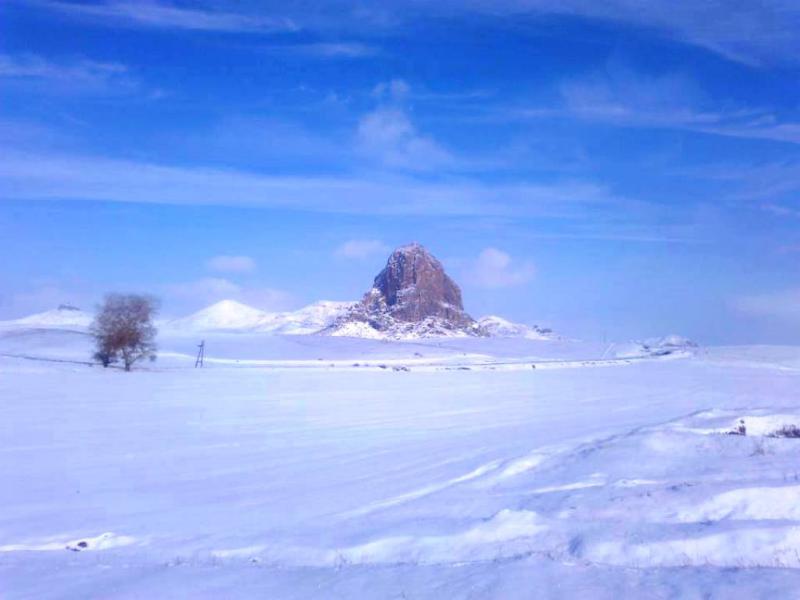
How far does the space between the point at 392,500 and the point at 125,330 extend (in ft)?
156

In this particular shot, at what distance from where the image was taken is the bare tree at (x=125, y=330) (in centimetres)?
5781

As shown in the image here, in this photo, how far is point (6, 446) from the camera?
72.8ft

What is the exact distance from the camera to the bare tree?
190 feet

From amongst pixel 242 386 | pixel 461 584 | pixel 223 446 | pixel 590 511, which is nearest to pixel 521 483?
pixel 590 511

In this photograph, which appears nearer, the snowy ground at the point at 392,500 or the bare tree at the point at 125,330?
the snowy ground at the point at 392,500

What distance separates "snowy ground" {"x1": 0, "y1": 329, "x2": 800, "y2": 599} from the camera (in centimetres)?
891

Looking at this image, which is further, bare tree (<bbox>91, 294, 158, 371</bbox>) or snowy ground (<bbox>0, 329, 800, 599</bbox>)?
bare tree (<bbox>91, 294, 158, 371</bbox>)

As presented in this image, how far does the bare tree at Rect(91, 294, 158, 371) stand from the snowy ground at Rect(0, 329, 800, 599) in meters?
23.1

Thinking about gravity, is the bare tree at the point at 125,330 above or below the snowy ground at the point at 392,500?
above

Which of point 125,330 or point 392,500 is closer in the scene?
point 392,500

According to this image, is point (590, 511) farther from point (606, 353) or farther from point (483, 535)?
point (606, 353)

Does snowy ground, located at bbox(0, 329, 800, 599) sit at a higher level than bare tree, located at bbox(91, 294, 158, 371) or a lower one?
lower

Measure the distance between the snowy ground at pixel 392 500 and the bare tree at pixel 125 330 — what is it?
2312 cm

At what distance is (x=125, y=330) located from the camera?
190ft
